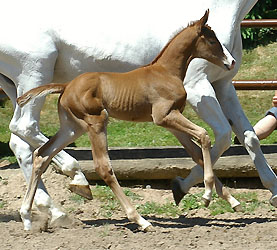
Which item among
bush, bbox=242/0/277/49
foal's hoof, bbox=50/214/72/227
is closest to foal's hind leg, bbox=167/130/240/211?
foal's hoof, bbox=50/214/72/227

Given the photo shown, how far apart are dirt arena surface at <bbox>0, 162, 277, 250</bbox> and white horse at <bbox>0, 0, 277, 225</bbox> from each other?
289mm

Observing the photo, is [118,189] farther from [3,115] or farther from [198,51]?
[3,115]

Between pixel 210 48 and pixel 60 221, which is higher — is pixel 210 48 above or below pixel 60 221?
above

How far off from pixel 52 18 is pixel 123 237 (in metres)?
2.00

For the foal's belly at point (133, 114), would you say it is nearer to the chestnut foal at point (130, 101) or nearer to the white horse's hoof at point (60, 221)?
the chestnut foal at point (130, 101)

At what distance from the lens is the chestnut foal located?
5395 millimetres

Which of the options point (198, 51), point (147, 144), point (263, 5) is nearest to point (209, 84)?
point (198, 51)

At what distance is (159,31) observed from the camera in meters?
6.26

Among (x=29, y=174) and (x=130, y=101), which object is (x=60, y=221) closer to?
(x=29, y=174)

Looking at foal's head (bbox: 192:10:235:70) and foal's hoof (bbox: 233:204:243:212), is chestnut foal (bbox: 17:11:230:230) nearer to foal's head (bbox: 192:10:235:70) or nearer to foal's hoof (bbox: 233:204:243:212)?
foal's head (bbox: 192:10:235:70)

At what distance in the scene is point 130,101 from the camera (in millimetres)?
5484

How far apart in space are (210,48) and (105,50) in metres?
0.98

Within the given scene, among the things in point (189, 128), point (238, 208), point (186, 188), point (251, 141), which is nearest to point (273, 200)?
point (238, 208)

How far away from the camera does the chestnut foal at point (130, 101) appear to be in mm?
5395
